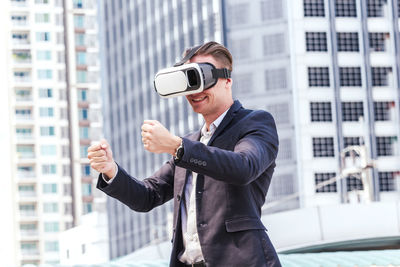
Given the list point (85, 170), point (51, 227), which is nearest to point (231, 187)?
point (51, 227)

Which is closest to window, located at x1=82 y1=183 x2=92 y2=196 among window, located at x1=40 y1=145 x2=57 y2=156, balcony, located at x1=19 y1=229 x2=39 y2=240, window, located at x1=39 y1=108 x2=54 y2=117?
window, located at x1=40 y1=145 x2=57 y2=156

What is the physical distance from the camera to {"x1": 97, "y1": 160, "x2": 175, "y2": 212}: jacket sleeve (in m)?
5.24

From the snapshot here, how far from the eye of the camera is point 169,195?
5594mm

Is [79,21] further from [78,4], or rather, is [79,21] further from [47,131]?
[47,131]

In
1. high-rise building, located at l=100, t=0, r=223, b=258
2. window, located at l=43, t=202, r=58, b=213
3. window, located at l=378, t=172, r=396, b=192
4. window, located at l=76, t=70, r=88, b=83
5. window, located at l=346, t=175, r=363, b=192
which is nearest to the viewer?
high-rise building, located at l=100, t=0, r=223, b=258

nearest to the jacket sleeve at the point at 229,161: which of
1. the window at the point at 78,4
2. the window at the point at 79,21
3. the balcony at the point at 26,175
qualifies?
the balcony at the point at 26,175

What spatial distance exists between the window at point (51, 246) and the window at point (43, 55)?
25864mm

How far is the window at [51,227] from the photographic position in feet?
456

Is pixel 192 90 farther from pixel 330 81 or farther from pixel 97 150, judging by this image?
pixel 330 81

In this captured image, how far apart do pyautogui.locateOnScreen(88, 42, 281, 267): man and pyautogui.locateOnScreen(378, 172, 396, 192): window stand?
97526 millimetres

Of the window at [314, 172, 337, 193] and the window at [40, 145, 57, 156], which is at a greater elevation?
the window at [40, 145, 57, 156]

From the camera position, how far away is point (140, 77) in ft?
356

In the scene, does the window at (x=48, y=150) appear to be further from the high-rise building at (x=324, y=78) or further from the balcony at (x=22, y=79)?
the high-rise building at (x=324, y=78)

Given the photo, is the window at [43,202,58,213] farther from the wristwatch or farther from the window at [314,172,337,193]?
the wristwatch
